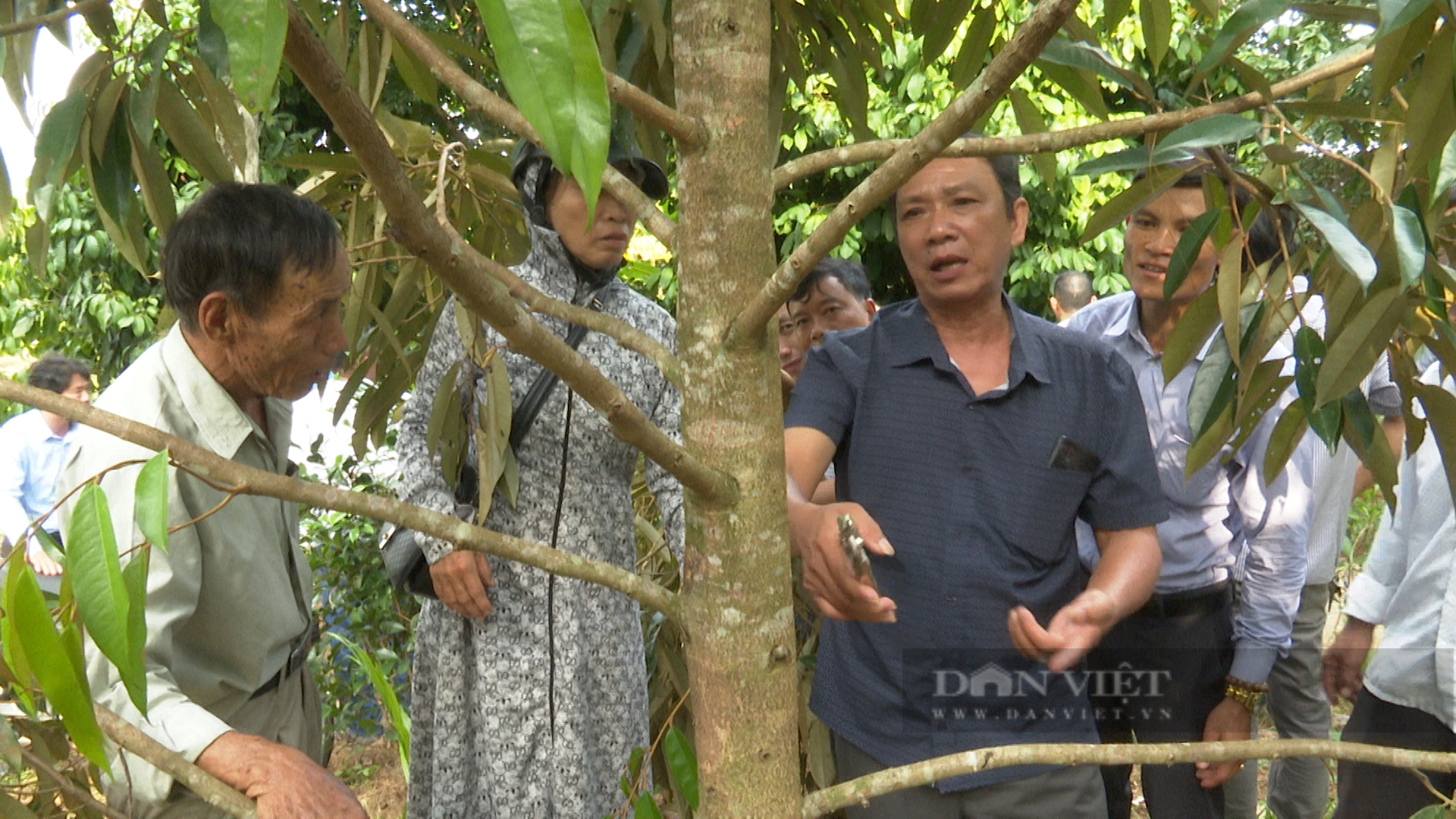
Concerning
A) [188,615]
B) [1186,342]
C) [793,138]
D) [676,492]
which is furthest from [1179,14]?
[188,615]

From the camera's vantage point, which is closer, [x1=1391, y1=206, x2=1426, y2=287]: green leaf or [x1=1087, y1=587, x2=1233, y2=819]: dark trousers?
[x1=1391, y1=206, x2=1426, y2=287]: green leaf

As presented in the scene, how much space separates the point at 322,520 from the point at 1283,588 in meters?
3.14

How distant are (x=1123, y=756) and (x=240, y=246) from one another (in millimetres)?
1166

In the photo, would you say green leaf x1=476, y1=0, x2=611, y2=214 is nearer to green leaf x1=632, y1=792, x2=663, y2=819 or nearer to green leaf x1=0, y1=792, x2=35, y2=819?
green leaf x1=0, y1=792, x2=35, y2=819

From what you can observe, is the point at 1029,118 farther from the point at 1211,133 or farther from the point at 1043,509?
the point at 1211,133

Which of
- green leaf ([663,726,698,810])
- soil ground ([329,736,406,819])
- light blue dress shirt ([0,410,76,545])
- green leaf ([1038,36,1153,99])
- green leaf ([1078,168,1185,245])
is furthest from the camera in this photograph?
light blue dress shirt ([0,410,76,545])

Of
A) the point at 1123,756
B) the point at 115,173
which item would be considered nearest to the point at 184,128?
the point at 115,173

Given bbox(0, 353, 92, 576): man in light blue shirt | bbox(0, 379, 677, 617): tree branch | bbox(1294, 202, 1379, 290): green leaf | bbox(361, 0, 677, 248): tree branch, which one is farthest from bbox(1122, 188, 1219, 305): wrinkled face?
bbox(0, 353, 92, 576): man in light blue shirt

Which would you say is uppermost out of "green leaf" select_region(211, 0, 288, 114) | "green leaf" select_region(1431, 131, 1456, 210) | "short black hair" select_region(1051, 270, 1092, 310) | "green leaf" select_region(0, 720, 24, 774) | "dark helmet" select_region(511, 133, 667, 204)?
"short black hair" select_region(1051, 270, 1092, 310)

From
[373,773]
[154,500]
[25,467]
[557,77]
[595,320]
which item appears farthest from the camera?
[25,467]

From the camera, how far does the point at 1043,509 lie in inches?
62.4

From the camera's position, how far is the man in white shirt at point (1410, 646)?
2.13 m

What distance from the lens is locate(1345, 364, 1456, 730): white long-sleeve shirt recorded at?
2.09 metres

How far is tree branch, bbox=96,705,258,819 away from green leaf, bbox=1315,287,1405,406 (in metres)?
0.92
